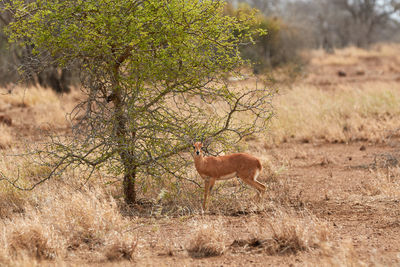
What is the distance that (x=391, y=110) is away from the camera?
13016 mm

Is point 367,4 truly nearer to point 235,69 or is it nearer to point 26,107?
point 26,107

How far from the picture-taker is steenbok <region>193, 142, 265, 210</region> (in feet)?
20.8

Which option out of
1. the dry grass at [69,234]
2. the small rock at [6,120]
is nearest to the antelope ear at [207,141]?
the dry grass at [69,234]

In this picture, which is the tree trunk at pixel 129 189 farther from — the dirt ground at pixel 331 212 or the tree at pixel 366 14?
the tree at pixel 366 14

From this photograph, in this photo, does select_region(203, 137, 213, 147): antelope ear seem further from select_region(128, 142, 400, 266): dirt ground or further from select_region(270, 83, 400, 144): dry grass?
select_region(270, 83, 400, 144): dry grass

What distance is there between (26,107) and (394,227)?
1249cm

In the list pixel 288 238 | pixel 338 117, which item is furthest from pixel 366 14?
pixel 288 238

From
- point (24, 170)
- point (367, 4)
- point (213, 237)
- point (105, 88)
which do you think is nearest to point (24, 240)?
point (213, 237)

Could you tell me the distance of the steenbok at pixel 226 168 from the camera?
6344mm

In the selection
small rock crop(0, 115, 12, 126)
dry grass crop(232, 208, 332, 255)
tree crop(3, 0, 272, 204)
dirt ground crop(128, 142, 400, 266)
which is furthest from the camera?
small rock crop(0, 115, 12, 126)

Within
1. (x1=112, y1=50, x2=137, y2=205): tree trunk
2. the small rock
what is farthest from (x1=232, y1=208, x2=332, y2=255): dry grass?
the small rock

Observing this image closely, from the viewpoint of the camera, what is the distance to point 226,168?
639 centimetres

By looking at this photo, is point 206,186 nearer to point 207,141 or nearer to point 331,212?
point 207,141

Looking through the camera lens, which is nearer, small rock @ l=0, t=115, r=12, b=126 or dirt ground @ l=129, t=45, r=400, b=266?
dirt ground @ l=129, t=45, r=400, b=266
